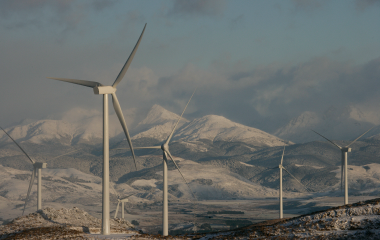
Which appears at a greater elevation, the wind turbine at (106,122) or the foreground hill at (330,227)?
the wind turbine at (106,122)

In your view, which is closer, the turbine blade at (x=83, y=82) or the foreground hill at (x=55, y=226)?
the foreground hill at (x=55, y=226)

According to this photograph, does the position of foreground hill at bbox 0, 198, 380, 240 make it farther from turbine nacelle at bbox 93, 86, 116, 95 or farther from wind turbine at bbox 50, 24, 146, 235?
turbine nacelle at bbox 93, 86, 116, 95

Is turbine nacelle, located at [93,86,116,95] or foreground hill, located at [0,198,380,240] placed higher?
turbine nacelle, located at [93,86,116,95]

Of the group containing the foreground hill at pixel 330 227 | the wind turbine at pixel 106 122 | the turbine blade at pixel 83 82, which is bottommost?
the foreground hill at pixel 330 227

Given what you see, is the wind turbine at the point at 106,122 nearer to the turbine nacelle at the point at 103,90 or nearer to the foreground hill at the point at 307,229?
the turbine nacelle at the point at 103,90

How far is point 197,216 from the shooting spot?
636ft

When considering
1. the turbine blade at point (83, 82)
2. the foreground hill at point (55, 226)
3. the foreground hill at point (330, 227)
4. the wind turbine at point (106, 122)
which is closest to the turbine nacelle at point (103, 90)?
the wind turbine at point (106, 122)

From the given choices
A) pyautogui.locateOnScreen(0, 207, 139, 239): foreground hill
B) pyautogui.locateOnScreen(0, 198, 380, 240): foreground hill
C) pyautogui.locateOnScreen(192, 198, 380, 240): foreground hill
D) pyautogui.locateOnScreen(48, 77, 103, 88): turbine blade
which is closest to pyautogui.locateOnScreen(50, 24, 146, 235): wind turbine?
pyautogui.locateOnScreen(48, 77, 103, 88): turbine blade

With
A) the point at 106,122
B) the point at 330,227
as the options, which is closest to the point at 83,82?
the point at 106,122

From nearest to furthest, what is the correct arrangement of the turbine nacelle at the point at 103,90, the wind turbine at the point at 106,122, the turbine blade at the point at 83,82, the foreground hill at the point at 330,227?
the foreground hill at the point at 330,227, the wind turbine at the point at 106,122, the turbine nacelle at the point at 103,90, the turbine blade at the point at 83,82

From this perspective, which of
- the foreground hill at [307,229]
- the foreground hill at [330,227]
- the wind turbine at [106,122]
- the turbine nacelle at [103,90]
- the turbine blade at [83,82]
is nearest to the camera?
the foreground hill at [330,227]

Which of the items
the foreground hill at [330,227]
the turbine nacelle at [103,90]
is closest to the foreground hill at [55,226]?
the foreground hill at [330,227]

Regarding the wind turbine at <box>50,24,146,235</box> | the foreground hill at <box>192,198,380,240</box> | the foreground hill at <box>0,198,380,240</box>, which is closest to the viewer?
the foreground hill at <box>192,198,380,240</box>

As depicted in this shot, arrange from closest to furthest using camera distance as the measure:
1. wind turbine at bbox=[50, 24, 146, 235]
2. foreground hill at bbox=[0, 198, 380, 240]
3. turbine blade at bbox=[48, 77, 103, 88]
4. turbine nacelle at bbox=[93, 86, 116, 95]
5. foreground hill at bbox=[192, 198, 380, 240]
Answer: foreground hill at bbox=[192, 198, 380, 240] → foreground hill at bbox=[0, 198, 380, 240] → wind turbine at bbox=[50, 24, 146, 235] → turbine nacelle at bbox=[93, 86, 116, 95] → turbine blade at bbox=[48, 77, 103, 88]
